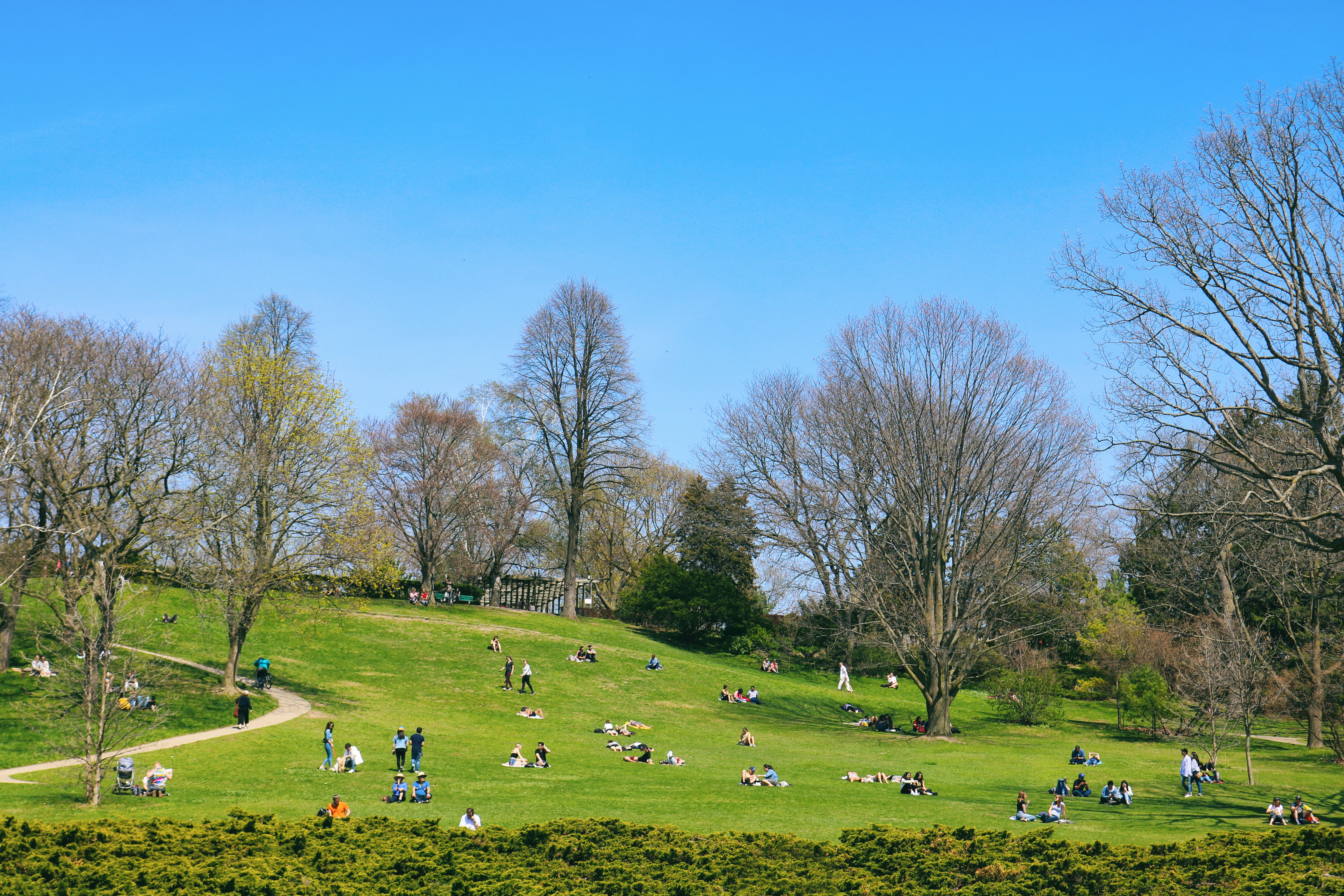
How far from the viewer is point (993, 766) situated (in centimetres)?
3034

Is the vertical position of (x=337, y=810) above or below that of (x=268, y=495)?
below

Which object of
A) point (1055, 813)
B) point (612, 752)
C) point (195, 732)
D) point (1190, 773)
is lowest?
point (612, 752)

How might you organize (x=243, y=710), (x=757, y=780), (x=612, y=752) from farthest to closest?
(x=612, y=752), (x=243, y=710), (x=757, y=780)

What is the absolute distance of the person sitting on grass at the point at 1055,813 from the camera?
2120 cm

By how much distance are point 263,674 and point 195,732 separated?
254 inches

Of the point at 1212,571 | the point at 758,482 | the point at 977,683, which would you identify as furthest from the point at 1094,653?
the point at 758,482

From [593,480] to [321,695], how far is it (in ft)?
85.5

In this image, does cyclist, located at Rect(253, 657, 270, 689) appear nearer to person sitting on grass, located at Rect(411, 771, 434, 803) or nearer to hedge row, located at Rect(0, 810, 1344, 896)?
person sitting on grass, located at Rect(411, 771, 434, 803)

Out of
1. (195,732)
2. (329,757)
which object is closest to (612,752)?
(329,757)

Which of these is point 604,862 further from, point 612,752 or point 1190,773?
point 1190,773

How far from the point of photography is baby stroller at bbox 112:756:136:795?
66.0 feet

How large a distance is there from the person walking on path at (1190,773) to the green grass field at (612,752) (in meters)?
0.55

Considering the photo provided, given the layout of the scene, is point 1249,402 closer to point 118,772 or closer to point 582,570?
point 118,772

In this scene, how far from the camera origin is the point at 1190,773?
25672 millimetres
